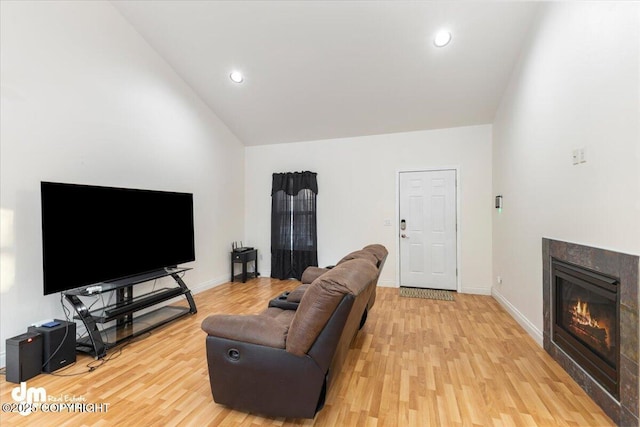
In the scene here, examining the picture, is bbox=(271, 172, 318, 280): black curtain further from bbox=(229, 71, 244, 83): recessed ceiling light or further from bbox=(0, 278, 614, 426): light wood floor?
bbox=(0, 278, 614, 426): light wood floor

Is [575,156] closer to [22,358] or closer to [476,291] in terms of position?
[476,291]

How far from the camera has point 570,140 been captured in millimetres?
2328

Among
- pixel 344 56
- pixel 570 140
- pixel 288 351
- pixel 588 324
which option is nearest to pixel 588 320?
pixel 588 324

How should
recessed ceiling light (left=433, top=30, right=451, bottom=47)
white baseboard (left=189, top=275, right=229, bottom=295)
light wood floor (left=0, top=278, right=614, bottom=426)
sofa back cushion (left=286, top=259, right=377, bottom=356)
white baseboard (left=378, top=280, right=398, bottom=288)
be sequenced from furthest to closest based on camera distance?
white baseboard (left=378, top=280, right=398, bottom=288), white baseboard (left=189, top=275, right=229, bottom=295), recessed ceiling light (left=433, top=30, right=451, bottom=47), light wood floor (left=0, top=278, right=614, bottom=426), sofa back cushion (left=286, top=259, right=377, bottom=356)

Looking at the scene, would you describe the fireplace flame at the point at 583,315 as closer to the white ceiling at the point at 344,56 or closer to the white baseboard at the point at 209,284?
the white ceiling at the point at 344,56

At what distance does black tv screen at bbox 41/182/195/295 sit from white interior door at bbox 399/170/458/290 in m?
3.46

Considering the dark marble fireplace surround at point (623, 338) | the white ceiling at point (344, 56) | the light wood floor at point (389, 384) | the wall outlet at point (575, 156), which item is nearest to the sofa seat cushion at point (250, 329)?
the light wood floor at point (389, 384)

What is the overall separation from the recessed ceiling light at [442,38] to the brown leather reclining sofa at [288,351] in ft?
9.61

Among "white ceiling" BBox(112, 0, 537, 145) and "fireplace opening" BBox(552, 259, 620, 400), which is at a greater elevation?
"white ceiling" BBox(112, 0, 537, 145)

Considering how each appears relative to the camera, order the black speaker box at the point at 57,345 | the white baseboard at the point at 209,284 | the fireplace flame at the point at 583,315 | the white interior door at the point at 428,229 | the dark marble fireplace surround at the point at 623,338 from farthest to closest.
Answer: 1. the white interior door at the point at 428,229
2. the white baseboard at the point at 209,284
3. the black speaker box at the point at 57,345
4. the fireplace flame at the point at 583,315
5. the dark marble fireplace surround at the point at 623,338

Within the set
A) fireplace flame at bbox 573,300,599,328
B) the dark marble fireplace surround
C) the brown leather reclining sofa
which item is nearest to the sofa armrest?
the brown leather reclining sofa

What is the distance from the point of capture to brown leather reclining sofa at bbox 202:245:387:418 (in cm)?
157

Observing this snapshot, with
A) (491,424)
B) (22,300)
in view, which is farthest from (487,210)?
(22,300)

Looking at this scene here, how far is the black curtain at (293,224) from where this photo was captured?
546cm
